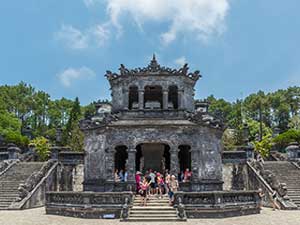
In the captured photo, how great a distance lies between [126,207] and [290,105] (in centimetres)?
5757

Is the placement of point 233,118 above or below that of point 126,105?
above

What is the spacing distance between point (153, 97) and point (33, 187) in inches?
414

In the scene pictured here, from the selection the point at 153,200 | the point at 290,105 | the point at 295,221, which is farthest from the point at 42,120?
the point at 295,221

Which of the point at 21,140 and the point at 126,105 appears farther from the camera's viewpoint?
the point at 21,140

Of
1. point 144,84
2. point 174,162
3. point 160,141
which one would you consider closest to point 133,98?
point 144,84

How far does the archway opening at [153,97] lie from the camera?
2550 cm

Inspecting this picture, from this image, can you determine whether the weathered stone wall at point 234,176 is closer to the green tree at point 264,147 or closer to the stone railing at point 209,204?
the green tree at point 264,147

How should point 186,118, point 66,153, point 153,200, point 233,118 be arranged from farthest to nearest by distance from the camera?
point 233,118 → point 66,153 → point 186,118 → point 153,200

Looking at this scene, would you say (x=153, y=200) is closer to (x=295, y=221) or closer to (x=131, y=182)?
(x=131, y=182)

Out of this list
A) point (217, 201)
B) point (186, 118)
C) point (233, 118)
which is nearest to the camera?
point (217, 201)

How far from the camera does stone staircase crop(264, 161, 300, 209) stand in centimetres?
2199

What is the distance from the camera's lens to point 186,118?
23281 mm

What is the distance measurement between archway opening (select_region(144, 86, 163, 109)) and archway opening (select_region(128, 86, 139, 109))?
69 cm

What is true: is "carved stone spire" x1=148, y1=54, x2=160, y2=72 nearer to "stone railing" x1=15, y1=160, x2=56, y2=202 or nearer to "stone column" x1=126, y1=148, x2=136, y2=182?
"stone column" x1=126, y1=148, x2=136, y2=182
